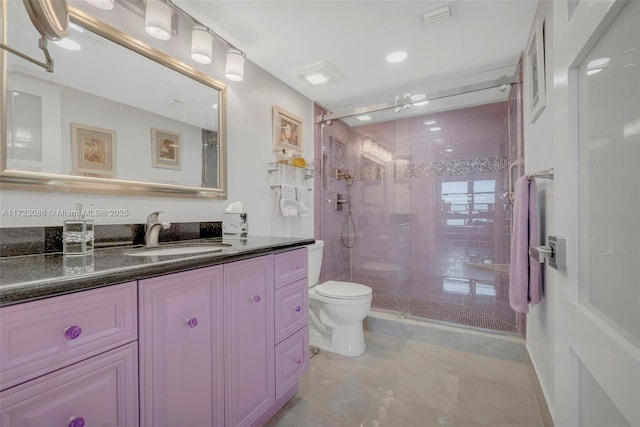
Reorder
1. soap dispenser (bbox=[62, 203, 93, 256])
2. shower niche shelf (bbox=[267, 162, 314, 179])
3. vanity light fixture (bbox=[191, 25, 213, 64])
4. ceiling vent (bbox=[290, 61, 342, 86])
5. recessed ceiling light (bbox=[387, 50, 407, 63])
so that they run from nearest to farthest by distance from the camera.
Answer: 1. soap dispenser (bbox=[62, 203, 93, 256])
2. vanity light fixture (bbox=[191, 25, 213, 64])
3. recessed ceiling light (bbox=[387, 50, 407, 63])
4. ceiling vent (bbox=[290, 61, 342, 86])
5. shower niche shelf (bbox=[267, 162, 314, 179])

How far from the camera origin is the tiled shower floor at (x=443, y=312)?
2.37 metres

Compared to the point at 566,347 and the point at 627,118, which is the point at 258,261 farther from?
the point at 627,118

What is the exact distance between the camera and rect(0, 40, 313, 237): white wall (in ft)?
4.90

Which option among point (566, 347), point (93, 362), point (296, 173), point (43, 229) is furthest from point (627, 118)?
point (296, 173)

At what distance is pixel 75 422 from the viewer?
737mm

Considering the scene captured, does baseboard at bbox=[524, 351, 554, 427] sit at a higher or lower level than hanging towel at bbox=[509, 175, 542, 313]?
lower

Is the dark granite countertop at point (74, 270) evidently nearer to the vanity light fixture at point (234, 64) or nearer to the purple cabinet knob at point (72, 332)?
the purple cabinet knob at point (72, 332)

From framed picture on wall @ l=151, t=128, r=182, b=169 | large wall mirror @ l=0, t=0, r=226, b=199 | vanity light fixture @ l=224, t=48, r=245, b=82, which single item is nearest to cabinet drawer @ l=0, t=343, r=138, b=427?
large wall mirror @ l=0, t=0, r=226, b=199

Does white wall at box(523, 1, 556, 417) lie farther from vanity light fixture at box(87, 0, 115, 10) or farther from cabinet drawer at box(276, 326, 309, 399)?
vanity light fixture at box(87, 0, 115, 10)

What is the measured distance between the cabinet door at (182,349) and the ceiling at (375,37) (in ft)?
4.97

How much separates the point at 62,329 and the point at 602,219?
1292mm

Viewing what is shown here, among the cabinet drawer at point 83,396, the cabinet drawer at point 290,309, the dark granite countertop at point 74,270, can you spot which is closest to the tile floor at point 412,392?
the cabinet drawer at point 290,309

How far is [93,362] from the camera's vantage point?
77cm

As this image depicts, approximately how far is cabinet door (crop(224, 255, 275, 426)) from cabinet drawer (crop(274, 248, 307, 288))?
0.06 m
